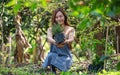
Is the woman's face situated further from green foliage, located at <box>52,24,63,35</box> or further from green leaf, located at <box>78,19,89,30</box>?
green leaf, located at <box>78,19,89,30</box>

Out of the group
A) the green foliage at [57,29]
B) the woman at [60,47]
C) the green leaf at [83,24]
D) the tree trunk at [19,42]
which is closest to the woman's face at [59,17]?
the woman at [60,47]

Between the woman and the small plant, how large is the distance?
0.08 m

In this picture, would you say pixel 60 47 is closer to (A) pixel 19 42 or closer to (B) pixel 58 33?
(B) pixel 58 33

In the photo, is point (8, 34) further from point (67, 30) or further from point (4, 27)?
point (67, 30)

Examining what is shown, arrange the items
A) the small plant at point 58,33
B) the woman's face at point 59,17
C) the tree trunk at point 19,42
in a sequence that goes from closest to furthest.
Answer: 1. the small plant at point 58,33
2. the woman's face at point 59,17
3. the tree trunk at point 19,42

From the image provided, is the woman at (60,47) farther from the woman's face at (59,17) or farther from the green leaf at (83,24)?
the green leaf at (83,24)

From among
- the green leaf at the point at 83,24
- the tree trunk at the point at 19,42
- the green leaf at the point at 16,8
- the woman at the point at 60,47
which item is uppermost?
Answer: the green leaf at the point at 16,8

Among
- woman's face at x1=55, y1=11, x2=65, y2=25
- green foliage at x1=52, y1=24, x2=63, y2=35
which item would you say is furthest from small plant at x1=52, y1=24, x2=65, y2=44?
woman's face at x1=55, y1=11, x2=65, y2=25

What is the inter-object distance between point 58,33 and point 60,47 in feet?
1.39

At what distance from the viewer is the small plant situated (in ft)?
23.2

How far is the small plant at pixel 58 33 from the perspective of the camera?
7059 millimetres

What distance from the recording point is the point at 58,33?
7.11m

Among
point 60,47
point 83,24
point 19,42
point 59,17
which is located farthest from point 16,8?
point 19,42

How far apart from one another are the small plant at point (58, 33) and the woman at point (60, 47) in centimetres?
8
